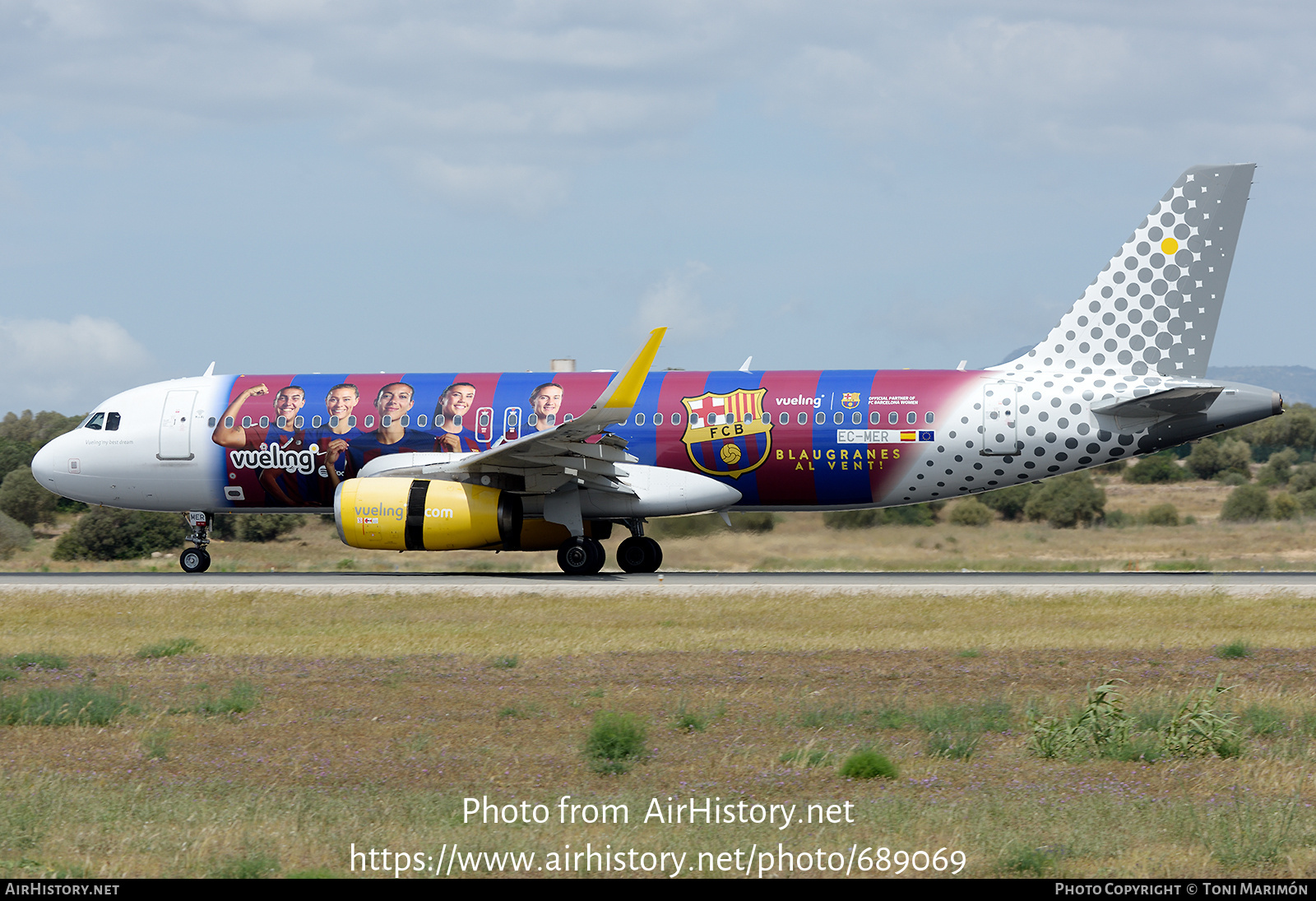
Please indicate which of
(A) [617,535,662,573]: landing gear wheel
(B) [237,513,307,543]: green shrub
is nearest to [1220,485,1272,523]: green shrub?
(A) [617,535,662,573]: landing gear wheel

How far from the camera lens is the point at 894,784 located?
834 centimetres

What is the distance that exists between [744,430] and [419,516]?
617 centimetres

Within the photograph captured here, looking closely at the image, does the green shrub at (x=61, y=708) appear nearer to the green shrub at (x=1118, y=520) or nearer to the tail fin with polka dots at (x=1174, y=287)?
the tail fin with polka dots at (x=1174, y=287)

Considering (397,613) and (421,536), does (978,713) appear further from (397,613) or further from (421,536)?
(421,536)

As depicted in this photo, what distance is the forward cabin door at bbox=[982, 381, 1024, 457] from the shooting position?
23.4 meters

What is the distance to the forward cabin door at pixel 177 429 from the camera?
25.9 m

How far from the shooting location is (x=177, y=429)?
2603cm

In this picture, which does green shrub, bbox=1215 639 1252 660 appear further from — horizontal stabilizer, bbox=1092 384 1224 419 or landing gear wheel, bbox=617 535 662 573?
landing gear wheel, bbox=617 535 662 573

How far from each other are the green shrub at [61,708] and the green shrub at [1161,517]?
3419 centimetres

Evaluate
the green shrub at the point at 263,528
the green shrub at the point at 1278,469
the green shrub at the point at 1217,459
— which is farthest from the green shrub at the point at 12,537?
the green shrub at the point at 1217,459

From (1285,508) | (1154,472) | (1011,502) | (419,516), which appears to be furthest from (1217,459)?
(419,516)
